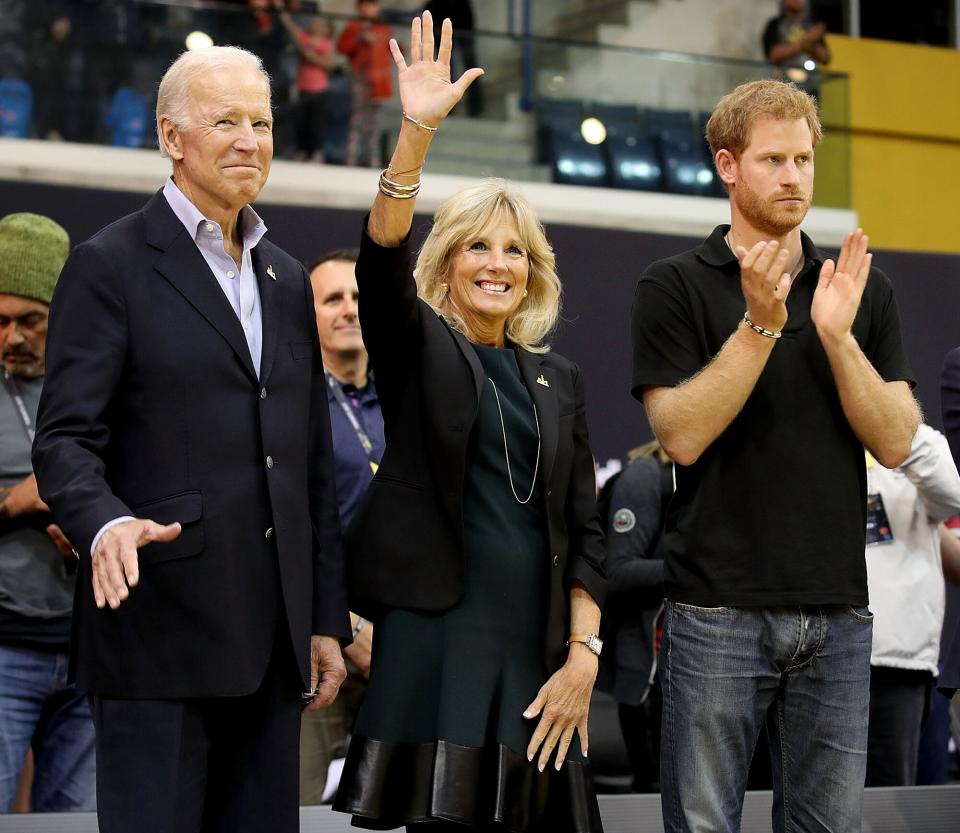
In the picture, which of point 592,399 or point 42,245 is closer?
point 42,245

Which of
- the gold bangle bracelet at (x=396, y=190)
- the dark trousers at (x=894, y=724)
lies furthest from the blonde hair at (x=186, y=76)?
the dark trousers at (x=894, y=724)

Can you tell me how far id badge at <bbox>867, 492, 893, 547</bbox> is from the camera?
11.8ft

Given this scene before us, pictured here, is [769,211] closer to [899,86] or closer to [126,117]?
[126,117]

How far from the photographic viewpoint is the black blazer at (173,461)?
1.88 meters

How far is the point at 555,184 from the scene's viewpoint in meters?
7.33

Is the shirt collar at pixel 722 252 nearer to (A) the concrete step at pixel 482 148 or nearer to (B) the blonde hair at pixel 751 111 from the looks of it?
(B) the blonde hair at pixel 751 111

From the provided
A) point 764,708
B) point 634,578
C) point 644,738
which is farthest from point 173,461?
point 644,738

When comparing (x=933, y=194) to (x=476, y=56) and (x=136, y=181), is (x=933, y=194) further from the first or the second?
(x=136, y=181)

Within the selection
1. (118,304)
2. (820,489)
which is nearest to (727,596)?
(820,489)

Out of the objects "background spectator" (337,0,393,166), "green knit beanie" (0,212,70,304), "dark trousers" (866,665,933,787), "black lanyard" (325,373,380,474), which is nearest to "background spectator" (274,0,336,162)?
"background spectator" (337,0,393,166)

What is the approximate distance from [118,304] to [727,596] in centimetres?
102

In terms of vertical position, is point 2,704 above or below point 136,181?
below

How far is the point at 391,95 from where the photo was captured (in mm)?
6773

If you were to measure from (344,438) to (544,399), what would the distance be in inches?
39.5
